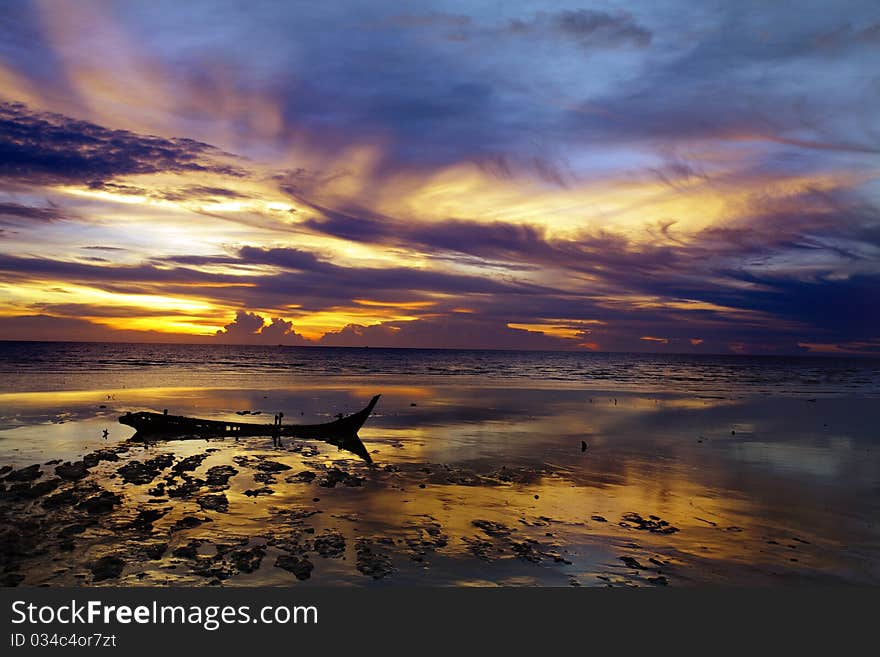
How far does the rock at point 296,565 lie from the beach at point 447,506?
63mm

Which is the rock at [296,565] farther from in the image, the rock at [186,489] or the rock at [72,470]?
the rock at [72,470]

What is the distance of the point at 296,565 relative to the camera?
14219 mm

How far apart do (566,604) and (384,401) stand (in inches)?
1840

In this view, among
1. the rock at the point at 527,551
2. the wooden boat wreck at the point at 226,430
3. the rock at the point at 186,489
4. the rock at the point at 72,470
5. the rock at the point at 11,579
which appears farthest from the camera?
the wooden boat wreck at the point at 226,430

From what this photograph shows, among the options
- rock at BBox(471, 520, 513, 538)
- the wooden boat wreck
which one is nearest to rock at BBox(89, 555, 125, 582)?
rock at BBox(471, 520, 513, 538)

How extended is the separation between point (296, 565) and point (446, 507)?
687 centimetres

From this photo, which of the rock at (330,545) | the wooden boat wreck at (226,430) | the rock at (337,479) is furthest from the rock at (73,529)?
the wooden boat wreck at (226,430)

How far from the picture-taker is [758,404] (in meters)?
59.8

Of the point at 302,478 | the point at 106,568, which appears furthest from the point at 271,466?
the point at 106,568

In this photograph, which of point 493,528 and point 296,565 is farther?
point 493,528

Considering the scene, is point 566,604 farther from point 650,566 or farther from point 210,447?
point 210,447

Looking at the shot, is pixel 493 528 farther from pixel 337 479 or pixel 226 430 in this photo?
pixel 226 430

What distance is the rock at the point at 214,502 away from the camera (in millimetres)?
18797

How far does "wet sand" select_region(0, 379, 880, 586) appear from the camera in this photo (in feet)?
47.2
